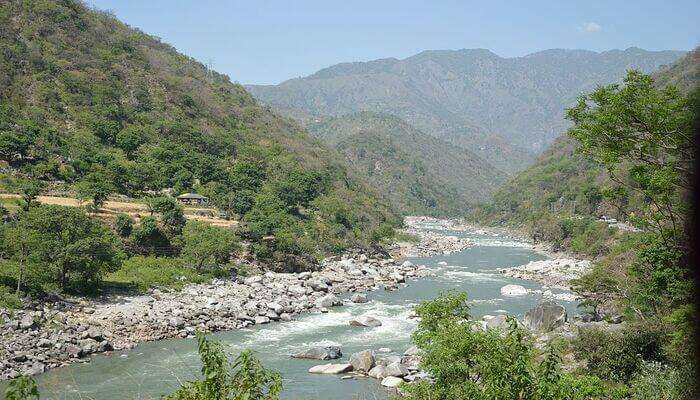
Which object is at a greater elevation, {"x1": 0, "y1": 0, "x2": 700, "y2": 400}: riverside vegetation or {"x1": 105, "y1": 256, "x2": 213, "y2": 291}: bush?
{"x1": 0, "y1": 0, "x2": 700, "y2": 400}: riverside vegetation

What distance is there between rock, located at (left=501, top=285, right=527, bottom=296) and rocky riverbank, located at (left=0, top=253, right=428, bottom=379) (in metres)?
6.42

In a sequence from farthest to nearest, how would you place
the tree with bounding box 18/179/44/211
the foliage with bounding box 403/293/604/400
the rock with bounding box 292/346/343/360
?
the tree with bounding box 18/179/44/211 → the rock with bounding box 292/346/343/360 → the foliage with bounding box 403/293/604/400

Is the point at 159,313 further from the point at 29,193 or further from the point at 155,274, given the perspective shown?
the point at 29,193

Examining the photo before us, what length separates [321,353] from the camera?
19078 millimetres

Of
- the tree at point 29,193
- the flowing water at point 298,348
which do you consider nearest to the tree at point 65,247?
the tree at point 29,193

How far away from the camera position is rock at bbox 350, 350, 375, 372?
17766 millimetres

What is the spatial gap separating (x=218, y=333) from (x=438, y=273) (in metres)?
20.8

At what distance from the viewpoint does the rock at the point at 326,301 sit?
27719 mm

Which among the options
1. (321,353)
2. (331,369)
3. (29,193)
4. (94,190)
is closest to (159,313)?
(321,353)

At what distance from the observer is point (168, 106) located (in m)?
57.8

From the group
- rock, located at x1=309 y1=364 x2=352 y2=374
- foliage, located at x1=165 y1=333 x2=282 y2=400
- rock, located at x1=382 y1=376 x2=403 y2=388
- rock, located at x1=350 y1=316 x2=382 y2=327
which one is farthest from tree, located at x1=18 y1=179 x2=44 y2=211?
foliage, located at x1=165 y1=333 x2=282 y2=400

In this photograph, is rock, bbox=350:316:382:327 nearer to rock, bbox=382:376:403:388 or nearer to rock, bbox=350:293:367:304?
rock, bbox=350:293:367:304

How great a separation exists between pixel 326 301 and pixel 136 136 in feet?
90.3

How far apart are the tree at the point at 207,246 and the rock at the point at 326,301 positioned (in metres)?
6.92
